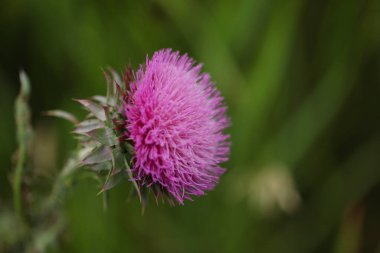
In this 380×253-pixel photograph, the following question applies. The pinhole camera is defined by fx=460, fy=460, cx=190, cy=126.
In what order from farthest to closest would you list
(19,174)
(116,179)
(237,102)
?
(237,102), (19,174), (116,179)

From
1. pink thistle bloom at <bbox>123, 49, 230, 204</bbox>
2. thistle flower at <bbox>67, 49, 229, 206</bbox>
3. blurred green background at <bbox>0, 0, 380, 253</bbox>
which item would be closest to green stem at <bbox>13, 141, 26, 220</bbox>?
thistle flower at <bbox>67, 49, 229, 206</bbox>

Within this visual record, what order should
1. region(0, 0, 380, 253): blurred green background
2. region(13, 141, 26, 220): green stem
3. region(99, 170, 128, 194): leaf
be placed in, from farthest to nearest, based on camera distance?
region(0, 0, 380, 253): blurred green background, region(13, 141, 26, 220): green stem, region(99, 170, 128, 194): leaf

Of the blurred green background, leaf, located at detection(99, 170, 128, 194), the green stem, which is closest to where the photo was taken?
leaf, located at detection(99, 170, 128, 194)

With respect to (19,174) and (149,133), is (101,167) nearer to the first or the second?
(149,133)

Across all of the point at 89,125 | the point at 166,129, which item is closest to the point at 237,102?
the point at 166,129

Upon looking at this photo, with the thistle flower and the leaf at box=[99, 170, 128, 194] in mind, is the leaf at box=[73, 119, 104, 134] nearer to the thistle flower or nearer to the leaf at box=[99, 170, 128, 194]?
the thistle flower

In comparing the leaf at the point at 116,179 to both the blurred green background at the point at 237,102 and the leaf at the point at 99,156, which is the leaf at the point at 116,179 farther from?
the blurred green background at the point at 237,102
